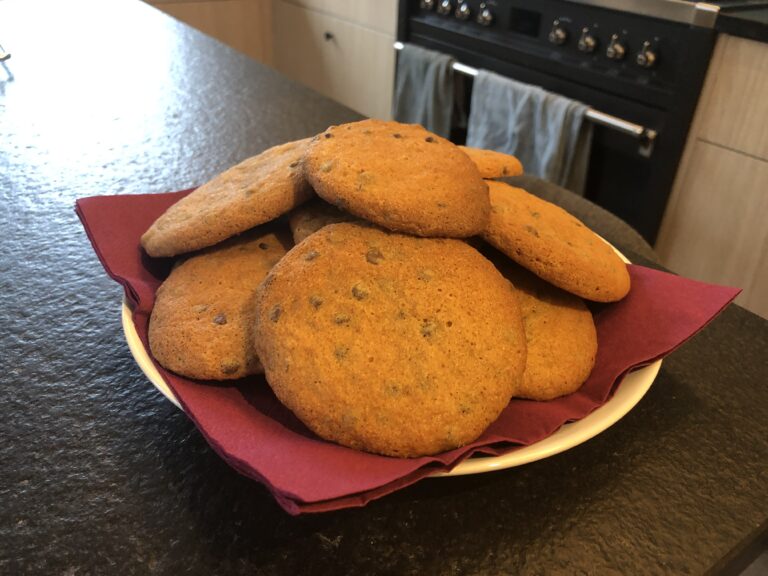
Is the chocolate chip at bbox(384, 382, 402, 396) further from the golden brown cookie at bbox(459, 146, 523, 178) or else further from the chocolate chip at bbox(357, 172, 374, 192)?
the golden brown cookie at bbox(459, 146, 523, 178)

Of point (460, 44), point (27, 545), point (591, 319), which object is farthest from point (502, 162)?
point (460, 44)

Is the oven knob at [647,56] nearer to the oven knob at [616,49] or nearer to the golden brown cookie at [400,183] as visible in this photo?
the oven knob at [616,49]

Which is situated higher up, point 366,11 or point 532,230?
point 532,230

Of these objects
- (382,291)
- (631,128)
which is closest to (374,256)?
(382,291)

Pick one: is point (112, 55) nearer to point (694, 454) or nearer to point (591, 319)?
point (591, 319)

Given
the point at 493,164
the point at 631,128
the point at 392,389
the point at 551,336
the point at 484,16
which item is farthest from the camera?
the point at 484,16

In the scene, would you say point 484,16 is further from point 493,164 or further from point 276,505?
point 276,505

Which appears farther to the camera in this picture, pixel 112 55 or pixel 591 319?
pixel 112 55
